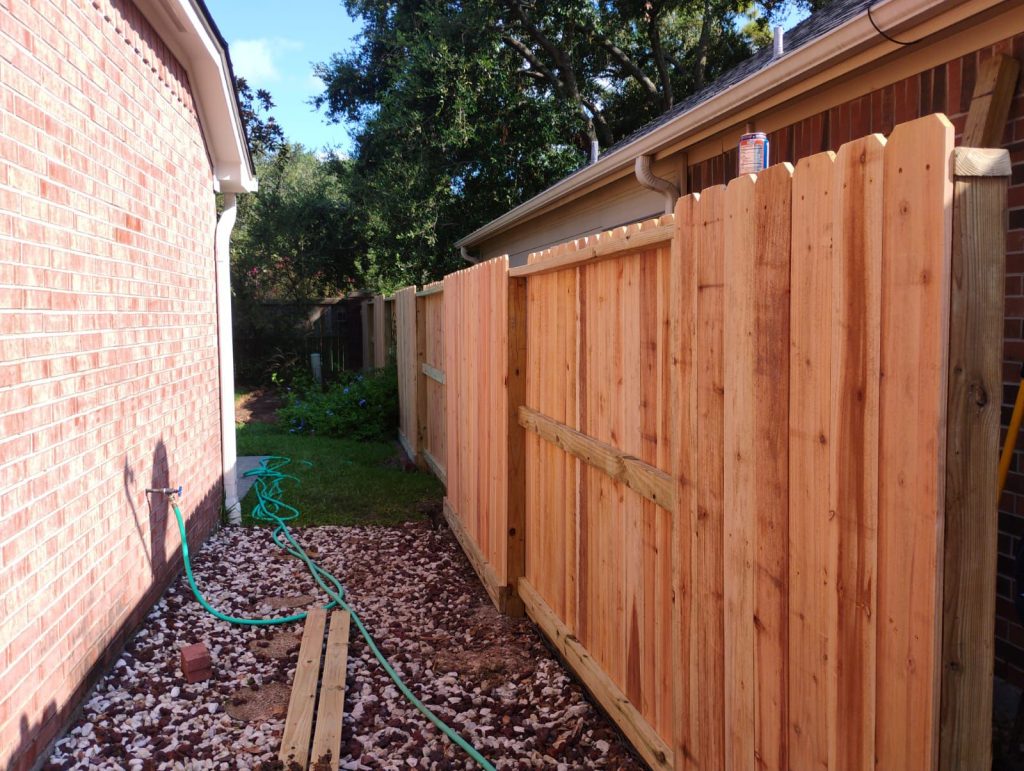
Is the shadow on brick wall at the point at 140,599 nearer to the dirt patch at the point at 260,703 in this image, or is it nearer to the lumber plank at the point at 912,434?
the dirt patch at the point at 260,703

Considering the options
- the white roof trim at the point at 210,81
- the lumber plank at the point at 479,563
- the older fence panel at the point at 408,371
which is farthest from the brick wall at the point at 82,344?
the older fence panel at the point at 408,371

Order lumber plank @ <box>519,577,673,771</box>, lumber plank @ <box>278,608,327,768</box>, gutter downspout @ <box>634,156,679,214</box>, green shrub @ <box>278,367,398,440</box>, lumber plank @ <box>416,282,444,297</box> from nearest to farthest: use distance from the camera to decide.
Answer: lumber plank @ <box>519,577,673,771</box> < lumber plank @ <box>278,608,327,768</box> < gutter downspout @ <box>634,156,679,214</box> < lumber plank @ <box>416,282,444,297</box> < green shrub @ <box>278,367,398,440</box>

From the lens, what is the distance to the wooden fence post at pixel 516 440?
4.57 meters

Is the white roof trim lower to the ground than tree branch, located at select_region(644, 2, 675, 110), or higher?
lower

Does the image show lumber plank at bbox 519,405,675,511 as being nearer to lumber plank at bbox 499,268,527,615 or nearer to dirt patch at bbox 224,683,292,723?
lumber plank at bbox 499,268,527,615

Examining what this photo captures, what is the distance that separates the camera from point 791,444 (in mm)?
1939

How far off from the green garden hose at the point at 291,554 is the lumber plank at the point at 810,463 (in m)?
1.56

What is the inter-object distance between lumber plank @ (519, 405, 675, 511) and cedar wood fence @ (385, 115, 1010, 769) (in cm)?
1

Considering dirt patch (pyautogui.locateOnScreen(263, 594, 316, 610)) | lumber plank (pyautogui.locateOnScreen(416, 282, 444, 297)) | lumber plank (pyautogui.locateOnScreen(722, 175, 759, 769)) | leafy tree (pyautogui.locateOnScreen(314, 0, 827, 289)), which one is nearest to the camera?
lumber plank (pyautogui.locateOnScreen(722, 175, 759, 769))

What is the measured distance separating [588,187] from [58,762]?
6.13 m

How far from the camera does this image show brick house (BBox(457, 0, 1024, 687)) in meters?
3.27

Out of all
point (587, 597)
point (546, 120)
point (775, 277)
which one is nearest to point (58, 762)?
point (587, 597)

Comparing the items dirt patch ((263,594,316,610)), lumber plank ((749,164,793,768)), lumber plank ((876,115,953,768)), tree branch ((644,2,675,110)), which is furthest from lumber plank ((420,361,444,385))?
tree branch ((644,2,675,110))

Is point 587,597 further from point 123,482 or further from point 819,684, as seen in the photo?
point 123,482
